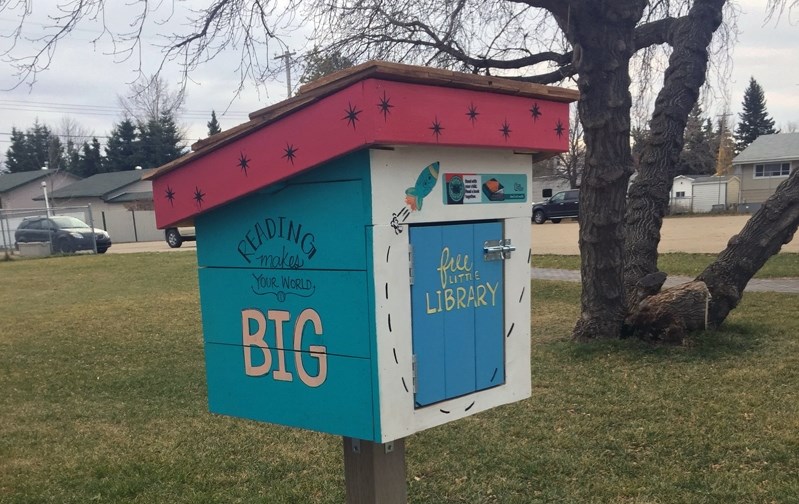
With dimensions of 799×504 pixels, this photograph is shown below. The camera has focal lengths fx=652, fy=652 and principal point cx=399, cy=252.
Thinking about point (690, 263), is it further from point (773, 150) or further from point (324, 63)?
point (773, 150)

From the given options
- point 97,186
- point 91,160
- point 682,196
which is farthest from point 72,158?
point 682,196

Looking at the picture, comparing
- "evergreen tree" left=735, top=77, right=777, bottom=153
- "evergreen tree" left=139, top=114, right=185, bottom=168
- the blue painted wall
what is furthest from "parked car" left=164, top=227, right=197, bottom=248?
"evergreen tree" left=735, top=77, right=777, bottom=153

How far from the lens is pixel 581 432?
3869mm

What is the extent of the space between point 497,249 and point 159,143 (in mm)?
47943

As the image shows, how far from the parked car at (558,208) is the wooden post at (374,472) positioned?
2701cm

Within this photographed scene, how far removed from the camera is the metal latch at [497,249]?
171cm

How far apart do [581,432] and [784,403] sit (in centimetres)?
139

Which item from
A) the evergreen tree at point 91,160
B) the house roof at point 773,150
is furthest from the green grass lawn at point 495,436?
the evergreen tree at point 91,160

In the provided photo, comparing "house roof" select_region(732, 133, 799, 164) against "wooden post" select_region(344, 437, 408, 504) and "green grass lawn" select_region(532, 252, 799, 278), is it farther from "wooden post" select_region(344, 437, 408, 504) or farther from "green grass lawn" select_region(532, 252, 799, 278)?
"wooden post" select_region(344, 437, 408, 504)

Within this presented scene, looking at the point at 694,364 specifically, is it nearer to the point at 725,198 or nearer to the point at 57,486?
the point at 57,486

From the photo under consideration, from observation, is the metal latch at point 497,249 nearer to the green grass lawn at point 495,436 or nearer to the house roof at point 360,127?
the house roof at point 360,127

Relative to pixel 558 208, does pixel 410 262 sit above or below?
above

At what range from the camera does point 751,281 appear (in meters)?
9.78

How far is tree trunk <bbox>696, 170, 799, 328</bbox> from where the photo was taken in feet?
19.0
